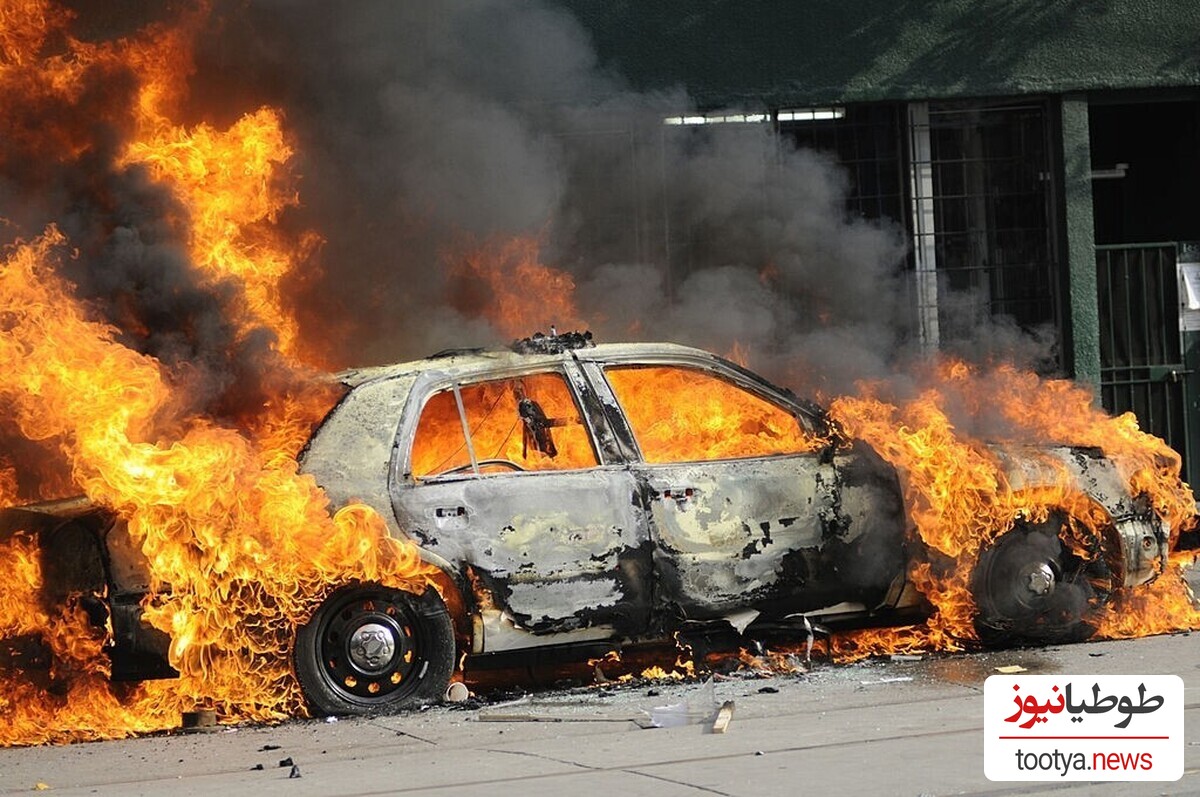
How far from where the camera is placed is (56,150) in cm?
898

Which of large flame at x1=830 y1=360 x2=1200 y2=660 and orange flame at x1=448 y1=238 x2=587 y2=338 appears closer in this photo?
large flame at x1=830 y1=360 x2=1200 y2=660

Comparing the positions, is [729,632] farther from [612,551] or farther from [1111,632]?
[1111,632]

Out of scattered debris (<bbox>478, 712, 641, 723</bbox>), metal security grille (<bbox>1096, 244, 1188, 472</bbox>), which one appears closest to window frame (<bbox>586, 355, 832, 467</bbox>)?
scattered debris (<bbox>478, 712, 641, 723</bbox>)

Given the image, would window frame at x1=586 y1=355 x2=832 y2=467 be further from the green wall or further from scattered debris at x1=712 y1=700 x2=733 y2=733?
the green wall

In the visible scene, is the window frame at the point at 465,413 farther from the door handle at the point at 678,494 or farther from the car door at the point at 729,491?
the door handle at the point at 678,494

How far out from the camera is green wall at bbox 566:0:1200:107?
41.9 ft

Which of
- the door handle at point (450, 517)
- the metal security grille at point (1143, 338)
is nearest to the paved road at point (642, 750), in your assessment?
the door handle at point (450, 517)

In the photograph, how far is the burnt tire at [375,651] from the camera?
25.6 feet

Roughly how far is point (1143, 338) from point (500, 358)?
7014mm

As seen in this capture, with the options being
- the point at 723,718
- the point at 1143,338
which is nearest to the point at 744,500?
the point at 723,718

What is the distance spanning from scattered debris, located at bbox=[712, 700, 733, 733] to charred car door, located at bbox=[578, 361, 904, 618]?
706 mm

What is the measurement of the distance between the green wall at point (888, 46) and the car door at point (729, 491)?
457 cm

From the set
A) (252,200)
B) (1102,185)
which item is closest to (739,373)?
(252,200)

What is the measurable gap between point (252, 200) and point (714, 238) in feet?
12.4
